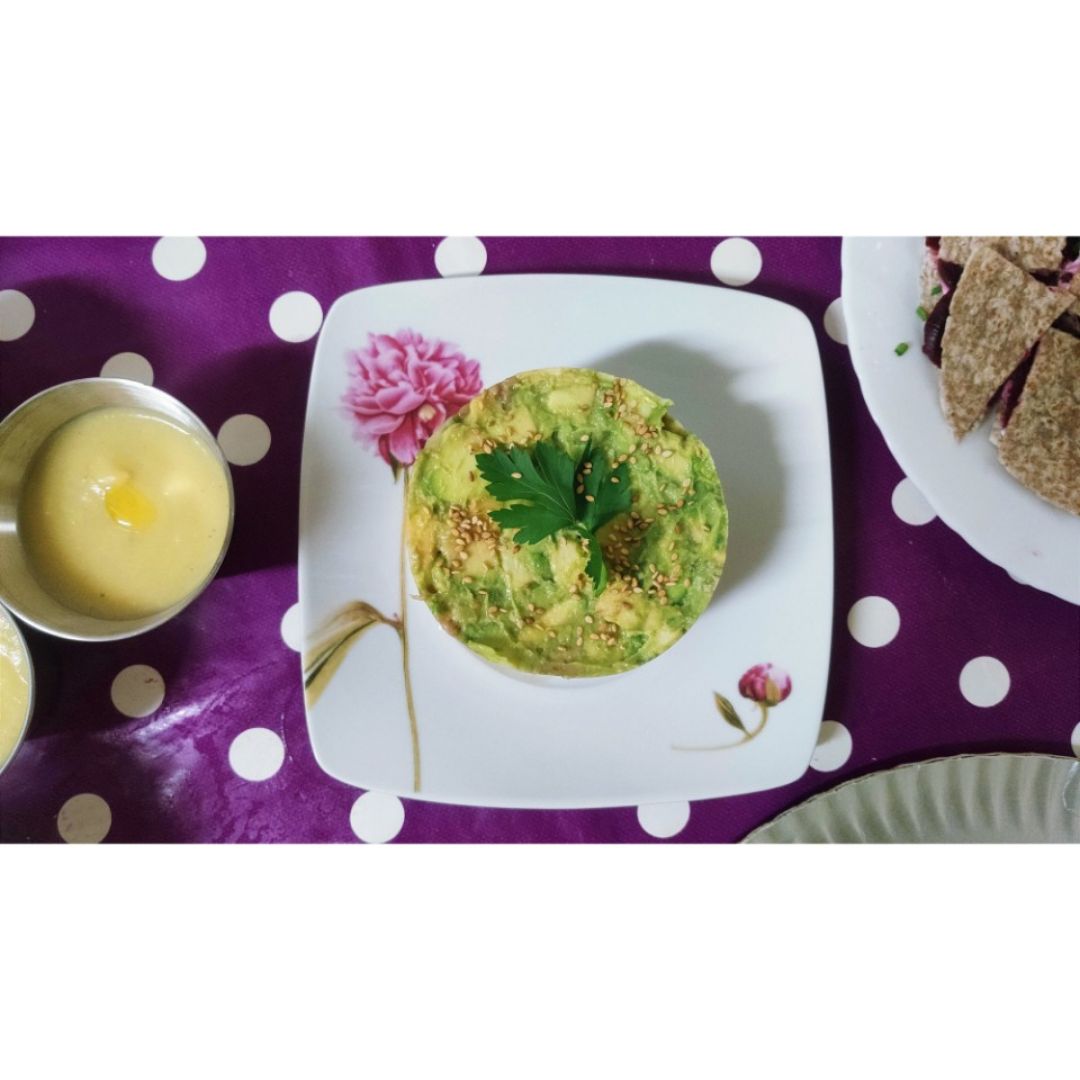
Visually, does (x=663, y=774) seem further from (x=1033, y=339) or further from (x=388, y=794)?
(x=1033, y=339)

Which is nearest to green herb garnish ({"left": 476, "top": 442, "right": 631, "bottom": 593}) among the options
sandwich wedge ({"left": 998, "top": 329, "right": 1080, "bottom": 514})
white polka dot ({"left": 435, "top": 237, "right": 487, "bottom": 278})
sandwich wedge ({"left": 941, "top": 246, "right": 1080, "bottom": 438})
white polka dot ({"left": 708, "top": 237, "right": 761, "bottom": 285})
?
white polka dot ({"left": 435, "top": 237, "right": 487, "bottom": 278})

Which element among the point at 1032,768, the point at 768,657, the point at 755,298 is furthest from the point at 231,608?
the point at 1032,768

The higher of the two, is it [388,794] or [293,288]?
[293,288]

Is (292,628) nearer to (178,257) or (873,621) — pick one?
(178,257)

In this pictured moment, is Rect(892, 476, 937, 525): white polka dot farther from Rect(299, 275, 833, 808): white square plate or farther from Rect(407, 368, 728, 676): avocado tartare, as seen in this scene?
Rect(407, 368, 728, 676): avocado tartare

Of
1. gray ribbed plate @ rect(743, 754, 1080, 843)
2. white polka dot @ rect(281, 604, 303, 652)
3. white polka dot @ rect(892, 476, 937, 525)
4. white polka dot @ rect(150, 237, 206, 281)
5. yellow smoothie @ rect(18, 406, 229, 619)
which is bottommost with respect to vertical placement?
gray ribbed plate @ rect(743, 754, 1080, 843)

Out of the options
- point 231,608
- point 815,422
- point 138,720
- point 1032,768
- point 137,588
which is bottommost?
point 1032,768

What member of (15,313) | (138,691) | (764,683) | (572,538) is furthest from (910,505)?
(15,313)
